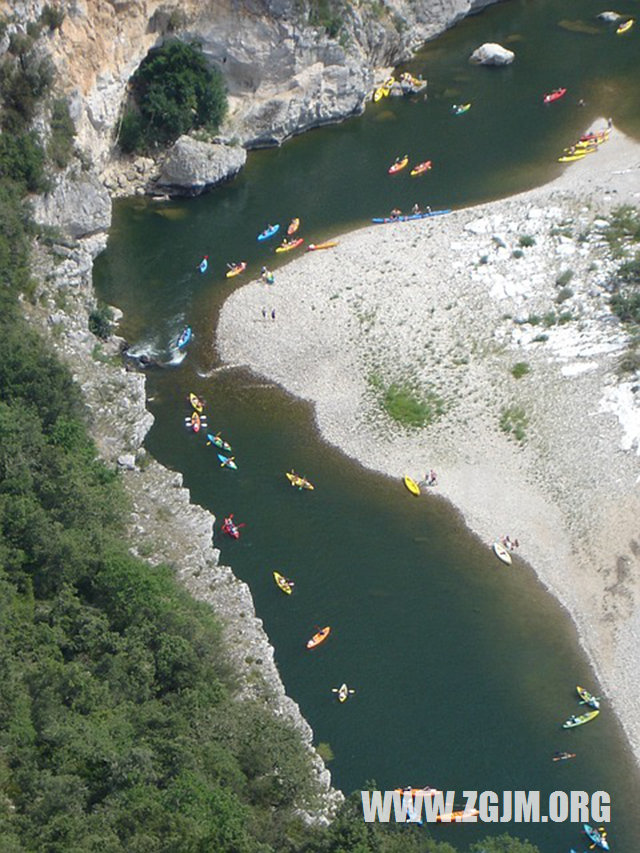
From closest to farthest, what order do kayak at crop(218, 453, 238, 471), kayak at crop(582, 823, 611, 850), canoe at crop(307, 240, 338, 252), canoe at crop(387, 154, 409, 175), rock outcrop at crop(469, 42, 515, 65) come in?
1. kayak at crop(582, 823, 611, 850)
2. kayak at crop(218, 453, 238, 471)
3. canoe at crop(307, 240, 338, 252)
4. canoe at crop(387, 154, 409, 175)
5. rock outcrop at crop(469, 42, 515, 65)

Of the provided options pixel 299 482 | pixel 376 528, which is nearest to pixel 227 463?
pixel 299 482

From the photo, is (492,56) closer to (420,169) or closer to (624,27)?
(624,27)

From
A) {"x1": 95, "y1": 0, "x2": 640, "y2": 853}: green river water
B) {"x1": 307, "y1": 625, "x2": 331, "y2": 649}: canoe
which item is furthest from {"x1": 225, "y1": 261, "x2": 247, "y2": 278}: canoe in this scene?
{"x1": 307, "y1": 625, "x2": 331, "y2": 649}: canoe

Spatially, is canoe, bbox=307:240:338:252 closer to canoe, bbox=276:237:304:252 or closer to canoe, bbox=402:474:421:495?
canoe, bbox=276:237:304:252

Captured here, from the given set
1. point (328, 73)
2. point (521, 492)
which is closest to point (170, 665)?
point (521, 492)

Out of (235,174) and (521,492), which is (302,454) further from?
(235,174)
